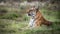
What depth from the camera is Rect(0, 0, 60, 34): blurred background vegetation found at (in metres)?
2.00

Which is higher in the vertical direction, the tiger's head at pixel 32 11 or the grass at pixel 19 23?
the tiger's head at pixel 32 11

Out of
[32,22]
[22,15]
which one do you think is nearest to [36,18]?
[32,22]

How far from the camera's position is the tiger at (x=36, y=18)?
1994 mm

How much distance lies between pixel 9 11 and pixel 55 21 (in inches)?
30.0

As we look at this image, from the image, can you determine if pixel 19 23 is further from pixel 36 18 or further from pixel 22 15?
pixel 36 18

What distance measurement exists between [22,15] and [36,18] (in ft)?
0.76

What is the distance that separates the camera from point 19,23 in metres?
2.00

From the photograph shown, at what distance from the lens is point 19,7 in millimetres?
2033

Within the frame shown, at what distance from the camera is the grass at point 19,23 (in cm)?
199

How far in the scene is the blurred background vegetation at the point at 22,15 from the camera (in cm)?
200

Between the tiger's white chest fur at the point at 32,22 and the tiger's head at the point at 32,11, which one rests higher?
the tiger's head at the point at 32,11

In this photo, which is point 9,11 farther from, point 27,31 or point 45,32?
point 45,32

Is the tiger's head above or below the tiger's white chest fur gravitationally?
above

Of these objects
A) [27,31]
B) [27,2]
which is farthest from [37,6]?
[27,31]
